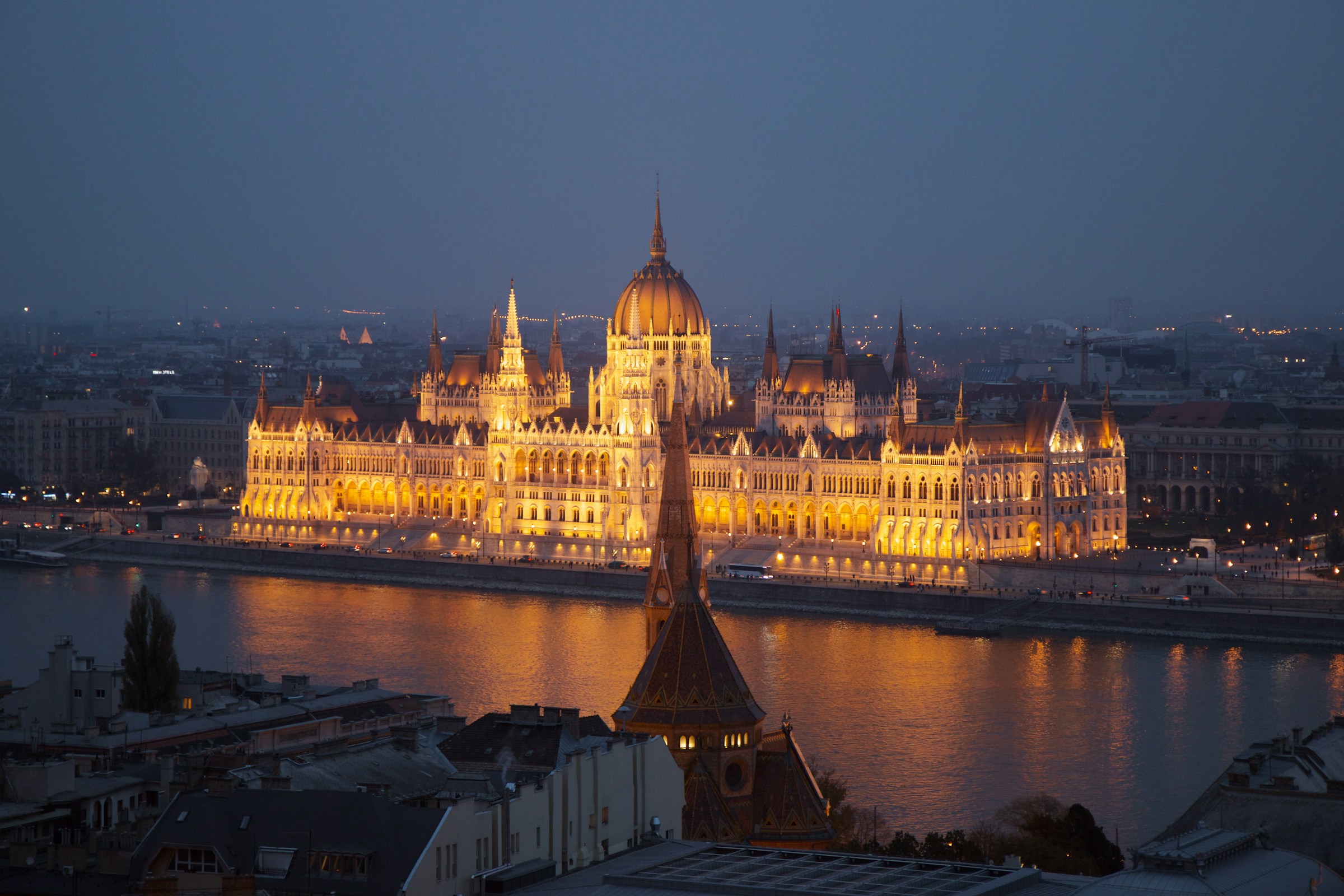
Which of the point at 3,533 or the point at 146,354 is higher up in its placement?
the point at 146,354

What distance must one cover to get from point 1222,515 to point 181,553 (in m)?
32.5

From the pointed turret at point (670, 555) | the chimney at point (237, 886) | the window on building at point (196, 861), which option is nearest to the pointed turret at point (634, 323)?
the pointed turret at point (670, 555)

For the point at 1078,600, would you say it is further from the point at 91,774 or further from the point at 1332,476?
the point at 91,774

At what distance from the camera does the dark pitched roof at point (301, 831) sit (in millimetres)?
20922

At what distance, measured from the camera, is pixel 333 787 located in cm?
2450

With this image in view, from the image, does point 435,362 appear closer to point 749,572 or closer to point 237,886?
point 749,572

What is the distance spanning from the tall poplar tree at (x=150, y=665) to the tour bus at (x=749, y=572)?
35.2 metres

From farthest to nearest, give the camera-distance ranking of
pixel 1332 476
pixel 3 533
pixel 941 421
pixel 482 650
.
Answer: pixel 3 533 < pixel 1332 476 < pixel 941 421 < pixel 482 650

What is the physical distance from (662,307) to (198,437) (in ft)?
87.0

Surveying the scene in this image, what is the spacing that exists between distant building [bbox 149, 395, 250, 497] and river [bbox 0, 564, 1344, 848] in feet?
92.7

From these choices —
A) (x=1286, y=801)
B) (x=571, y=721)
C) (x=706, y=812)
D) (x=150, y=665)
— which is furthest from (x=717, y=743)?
(x=150, y=665)

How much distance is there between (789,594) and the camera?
6581 cm

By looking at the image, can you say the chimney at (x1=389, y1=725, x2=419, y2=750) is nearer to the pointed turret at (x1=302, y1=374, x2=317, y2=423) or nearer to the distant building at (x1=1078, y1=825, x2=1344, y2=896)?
the distant building at (x1=1078, y1=825, x2=1344, y2=896)

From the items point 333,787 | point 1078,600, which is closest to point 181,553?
point 1078,600
